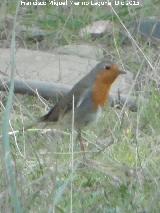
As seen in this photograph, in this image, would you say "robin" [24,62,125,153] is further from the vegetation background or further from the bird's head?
the vegetation background

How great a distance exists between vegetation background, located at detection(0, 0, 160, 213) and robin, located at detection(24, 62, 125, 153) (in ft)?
0.42

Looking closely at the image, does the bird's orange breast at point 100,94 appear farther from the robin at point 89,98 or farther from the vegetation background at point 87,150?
the vegetation background at point 87,150

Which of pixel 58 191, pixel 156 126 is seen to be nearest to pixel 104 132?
pixel 156 126

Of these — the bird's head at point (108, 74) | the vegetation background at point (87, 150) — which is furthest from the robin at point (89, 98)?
the vegetation background at point (87, 150)

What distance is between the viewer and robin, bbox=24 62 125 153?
18.5 feet

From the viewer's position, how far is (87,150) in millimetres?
5621

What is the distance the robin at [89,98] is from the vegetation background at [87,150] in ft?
0.42

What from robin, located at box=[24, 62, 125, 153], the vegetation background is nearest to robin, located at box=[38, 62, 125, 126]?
robin, located at box=[24, 62, 125, 153]

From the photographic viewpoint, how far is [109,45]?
26.2 ft

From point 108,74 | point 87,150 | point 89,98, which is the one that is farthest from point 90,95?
point 87,150

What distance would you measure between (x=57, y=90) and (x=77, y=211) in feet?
8.14

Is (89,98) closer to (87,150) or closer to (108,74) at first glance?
(108,74)

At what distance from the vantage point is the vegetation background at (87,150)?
3938 millimetres

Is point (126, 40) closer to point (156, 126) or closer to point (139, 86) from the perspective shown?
point (139, 86)
